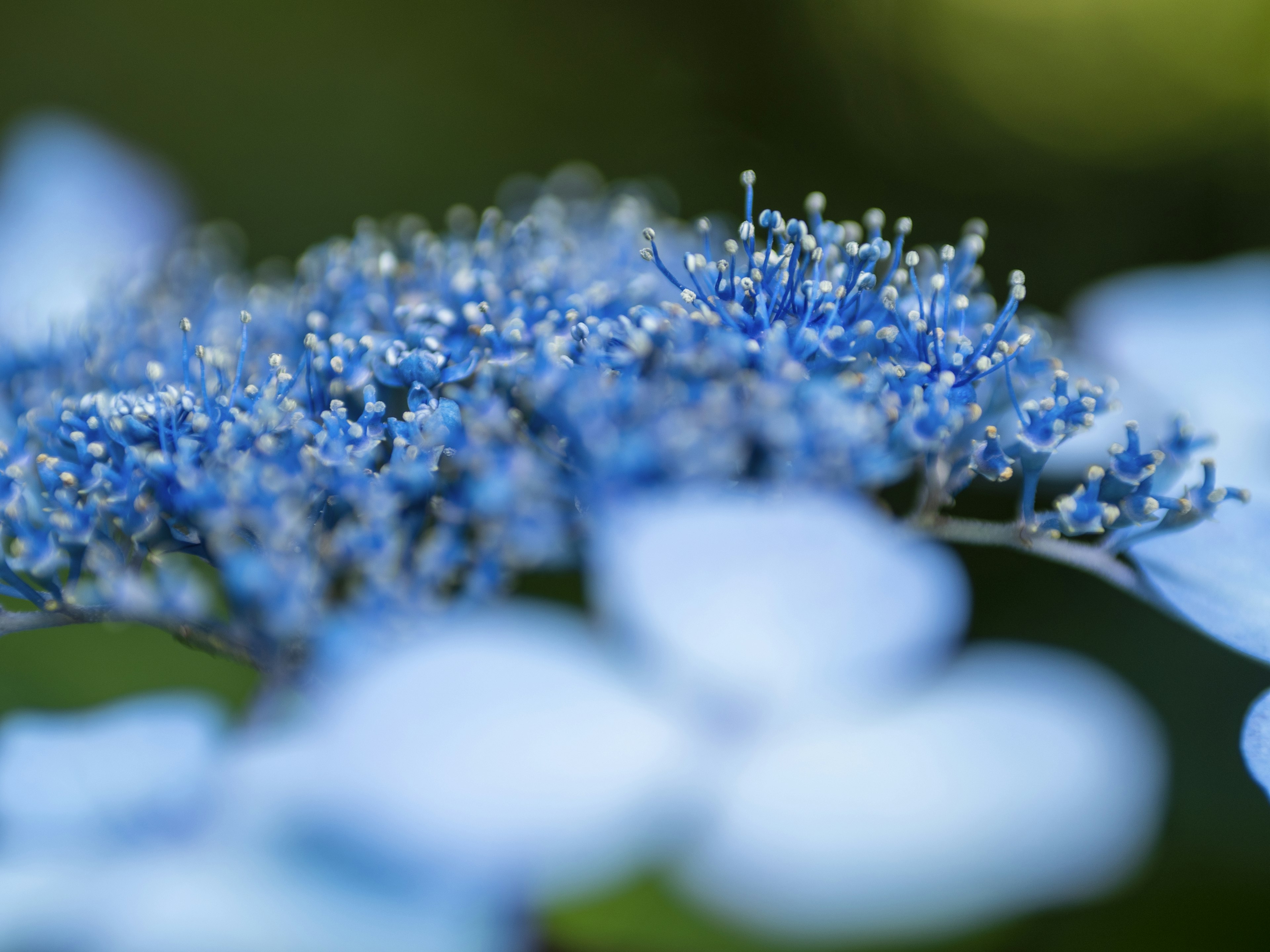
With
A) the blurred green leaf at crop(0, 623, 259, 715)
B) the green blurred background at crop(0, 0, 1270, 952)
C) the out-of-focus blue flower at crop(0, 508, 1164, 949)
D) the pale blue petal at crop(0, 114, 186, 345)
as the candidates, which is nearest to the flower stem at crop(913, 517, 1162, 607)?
the out-of-focus blue flower at crop(0, 508, 1164, 949)

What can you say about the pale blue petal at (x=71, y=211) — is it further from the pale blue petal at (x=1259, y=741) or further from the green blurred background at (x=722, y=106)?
the pale blue petal at (x=1259, y=741)

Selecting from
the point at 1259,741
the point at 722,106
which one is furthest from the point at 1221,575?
the point at 722,106

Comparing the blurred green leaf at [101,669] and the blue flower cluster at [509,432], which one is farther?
the blurred green leaf at [101,669]

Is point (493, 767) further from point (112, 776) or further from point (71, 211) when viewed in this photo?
point (71, 211)

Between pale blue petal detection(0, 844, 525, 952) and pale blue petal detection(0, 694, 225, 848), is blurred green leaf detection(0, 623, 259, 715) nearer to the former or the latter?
pale blue petal detection(0, 694, 225, 848)

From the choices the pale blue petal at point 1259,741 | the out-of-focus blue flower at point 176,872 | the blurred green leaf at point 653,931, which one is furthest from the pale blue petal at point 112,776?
the pale blue petal at point 1259,741
